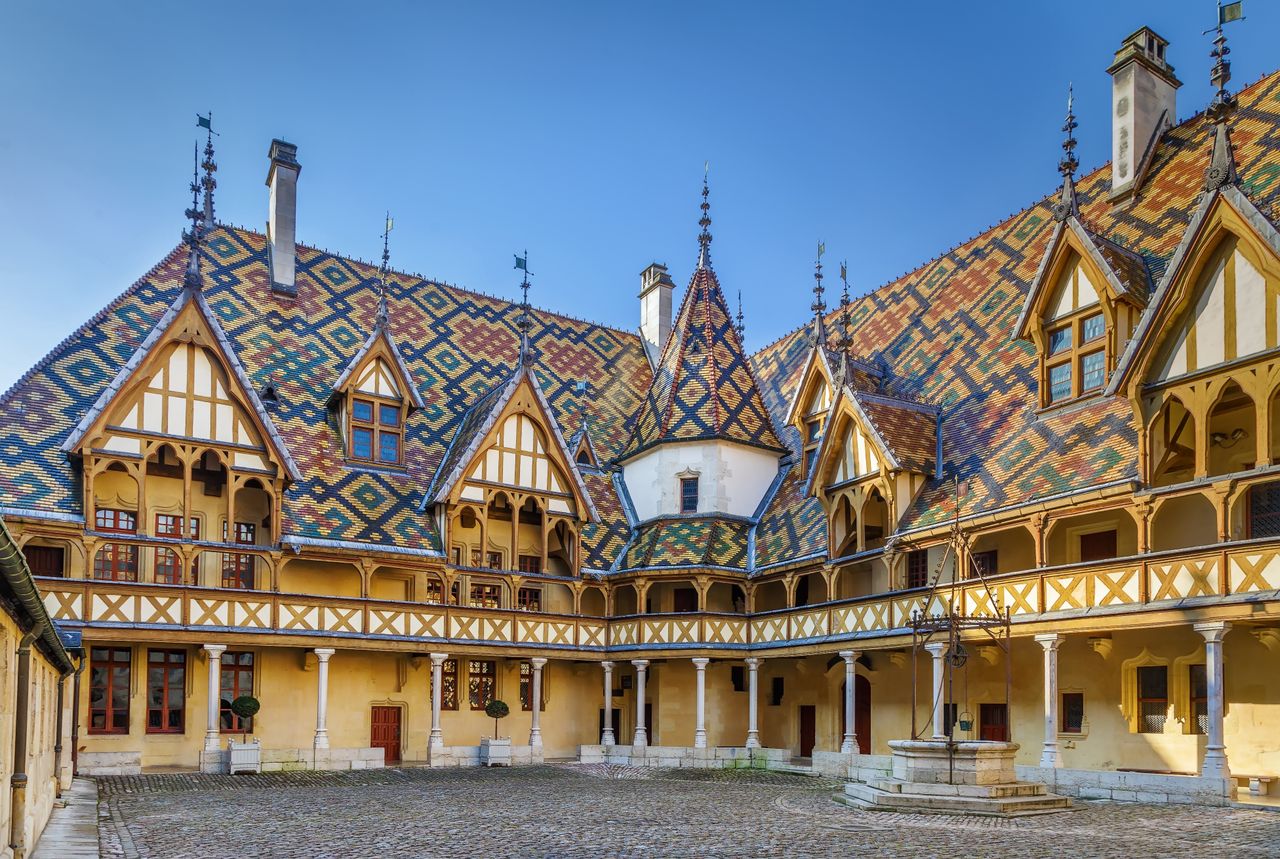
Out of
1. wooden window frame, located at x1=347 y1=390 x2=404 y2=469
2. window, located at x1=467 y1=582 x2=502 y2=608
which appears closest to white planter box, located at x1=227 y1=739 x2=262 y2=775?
window, located at x1=467 y1=582 x2=502 y2=608

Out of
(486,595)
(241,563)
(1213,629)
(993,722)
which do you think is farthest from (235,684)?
(1213,629)

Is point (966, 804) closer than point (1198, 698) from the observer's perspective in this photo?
Yes

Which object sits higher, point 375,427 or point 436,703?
point 375,427

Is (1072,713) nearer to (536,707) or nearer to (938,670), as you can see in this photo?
(938,670)

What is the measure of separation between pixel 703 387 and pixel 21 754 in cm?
2121

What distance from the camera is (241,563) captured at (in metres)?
23.5

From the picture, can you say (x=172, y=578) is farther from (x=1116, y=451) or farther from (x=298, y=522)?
(x=1116, y=451)

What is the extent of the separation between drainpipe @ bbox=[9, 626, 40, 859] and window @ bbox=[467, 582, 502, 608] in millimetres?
16145

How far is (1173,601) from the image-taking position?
53.7 ft

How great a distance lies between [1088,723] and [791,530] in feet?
27.6

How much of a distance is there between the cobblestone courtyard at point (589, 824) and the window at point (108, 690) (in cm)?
195

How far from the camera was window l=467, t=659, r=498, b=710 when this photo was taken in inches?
1033

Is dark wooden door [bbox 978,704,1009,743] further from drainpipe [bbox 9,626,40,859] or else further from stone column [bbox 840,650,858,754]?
drainpipe [bbox 9,626,40,859]

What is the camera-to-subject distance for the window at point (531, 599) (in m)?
27.0
